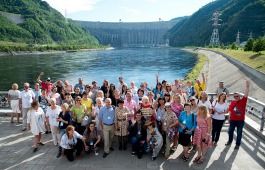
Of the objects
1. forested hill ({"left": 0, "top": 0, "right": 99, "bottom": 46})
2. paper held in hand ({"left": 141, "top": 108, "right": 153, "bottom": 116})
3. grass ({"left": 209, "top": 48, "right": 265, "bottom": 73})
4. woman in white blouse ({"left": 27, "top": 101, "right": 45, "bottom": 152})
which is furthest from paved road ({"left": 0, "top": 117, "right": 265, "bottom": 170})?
forested hill ({"left": 0, "top": 0, "right": 99, "bottom": 46})

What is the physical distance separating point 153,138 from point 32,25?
158 meters

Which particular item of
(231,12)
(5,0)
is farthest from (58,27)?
(231,12)

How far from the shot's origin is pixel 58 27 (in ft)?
552

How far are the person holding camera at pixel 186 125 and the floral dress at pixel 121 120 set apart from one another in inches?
64.1

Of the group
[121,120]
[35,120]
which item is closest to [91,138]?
[121,120]

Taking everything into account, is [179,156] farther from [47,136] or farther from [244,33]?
[244,33]

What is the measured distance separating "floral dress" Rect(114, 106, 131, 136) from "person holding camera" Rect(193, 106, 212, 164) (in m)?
2.07

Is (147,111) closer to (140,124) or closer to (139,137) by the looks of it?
(140,124)

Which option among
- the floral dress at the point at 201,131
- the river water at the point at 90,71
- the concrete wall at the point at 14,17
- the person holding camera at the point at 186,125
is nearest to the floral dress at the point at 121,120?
the person holding camera at the point at 186,125

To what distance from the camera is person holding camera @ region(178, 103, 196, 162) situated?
6.29 metres

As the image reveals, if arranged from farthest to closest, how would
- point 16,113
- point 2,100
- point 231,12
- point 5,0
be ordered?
1. point 5,0
2. point 231,12
3. point 2,100
4. point 16,113

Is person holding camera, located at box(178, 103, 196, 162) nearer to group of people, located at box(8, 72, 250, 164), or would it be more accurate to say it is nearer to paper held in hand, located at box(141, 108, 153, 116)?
group of people, located at box(8, 72, 250, 164)

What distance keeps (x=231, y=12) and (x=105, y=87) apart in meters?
139

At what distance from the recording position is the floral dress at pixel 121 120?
6.84 m
